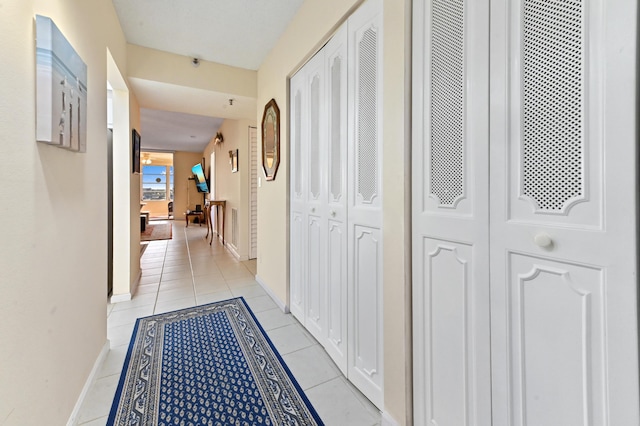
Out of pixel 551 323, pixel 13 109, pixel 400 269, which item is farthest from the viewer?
pixel 400 269

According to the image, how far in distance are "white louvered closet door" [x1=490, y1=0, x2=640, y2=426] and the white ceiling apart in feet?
6.76

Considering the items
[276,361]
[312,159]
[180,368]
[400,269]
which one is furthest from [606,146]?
[180,368]

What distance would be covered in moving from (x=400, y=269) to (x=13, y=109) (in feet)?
5.14

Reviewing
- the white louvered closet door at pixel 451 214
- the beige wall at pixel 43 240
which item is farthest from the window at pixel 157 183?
the white louvered closet door at pixel 451 214

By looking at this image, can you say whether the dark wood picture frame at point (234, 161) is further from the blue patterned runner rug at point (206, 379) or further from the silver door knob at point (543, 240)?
the silver door knob at point (543, 240)

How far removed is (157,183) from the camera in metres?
11.7

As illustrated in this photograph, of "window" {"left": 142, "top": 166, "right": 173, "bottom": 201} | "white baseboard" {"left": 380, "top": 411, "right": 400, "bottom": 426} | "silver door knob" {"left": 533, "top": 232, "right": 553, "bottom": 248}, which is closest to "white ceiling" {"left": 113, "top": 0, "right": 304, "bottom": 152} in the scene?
"silver door knob" {"left": 533, "top": 232, "right": 553, "bottom": 248}

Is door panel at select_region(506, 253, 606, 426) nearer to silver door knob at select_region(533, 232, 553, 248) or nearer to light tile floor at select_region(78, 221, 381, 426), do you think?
silver door knob at select_region(533, 232, 553, 248)

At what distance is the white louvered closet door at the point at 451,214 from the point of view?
0.95 metres

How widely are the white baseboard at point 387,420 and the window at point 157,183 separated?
1232 centimetres

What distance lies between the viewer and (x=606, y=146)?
0.67m

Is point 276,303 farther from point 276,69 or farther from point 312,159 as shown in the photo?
point 276,69

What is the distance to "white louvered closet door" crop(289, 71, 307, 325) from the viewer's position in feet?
7.47

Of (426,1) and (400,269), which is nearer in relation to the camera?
(426,1)
